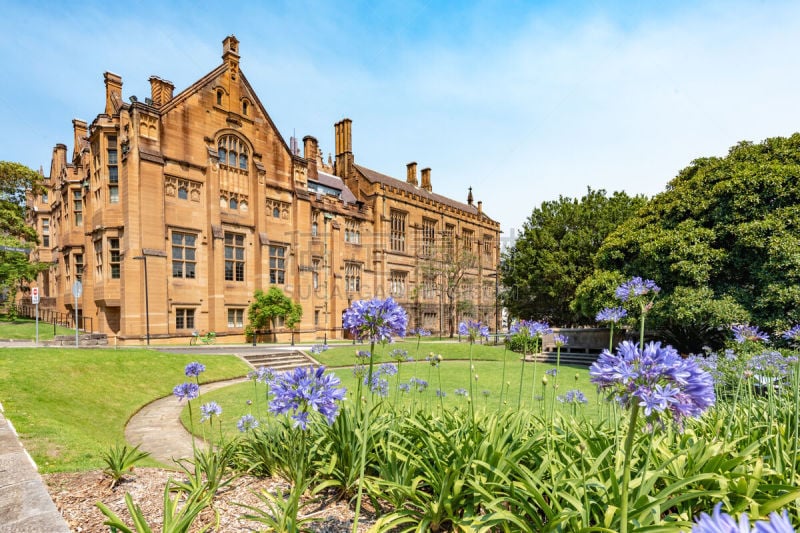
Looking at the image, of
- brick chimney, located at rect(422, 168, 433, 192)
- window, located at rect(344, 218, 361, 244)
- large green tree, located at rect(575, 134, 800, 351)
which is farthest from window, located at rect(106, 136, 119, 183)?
brick chimney, located at rect(422, 168, 433, 192)

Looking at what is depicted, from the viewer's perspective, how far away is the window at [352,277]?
120 ft

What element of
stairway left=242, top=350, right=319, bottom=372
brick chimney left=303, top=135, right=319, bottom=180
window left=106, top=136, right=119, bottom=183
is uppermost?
brick chimney left=303, top=135, right=319, bottom=180

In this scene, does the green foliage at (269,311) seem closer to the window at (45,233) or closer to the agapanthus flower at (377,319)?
the agapanthus flower at (377,319)

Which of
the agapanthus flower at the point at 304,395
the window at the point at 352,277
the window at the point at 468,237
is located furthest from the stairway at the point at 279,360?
the window at the point at 468,237

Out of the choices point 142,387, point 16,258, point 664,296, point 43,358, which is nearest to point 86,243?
point 16,258

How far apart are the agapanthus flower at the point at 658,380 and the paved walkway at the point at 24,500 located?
408 cm

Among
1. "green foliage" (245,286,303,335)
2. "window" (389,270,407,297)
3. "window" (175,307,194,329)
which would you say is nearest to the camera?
"window" (175,307,194,329)

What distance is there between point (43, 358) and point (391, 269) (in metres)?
30.0

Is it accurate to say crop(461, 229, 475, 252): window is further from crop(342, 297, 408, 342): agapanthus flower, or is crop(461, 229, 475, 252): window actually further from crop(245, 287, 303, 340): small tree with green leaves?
crop(342, 297, 408, 342): agapanthus flower

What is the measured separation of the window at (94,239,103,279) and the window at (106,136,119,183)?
424 cm

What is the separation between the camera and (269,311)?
1070 inches

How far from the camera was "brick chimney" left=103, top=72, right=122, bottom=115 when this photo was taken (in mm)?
26203

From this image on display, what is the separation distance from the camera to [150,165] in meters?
23.6

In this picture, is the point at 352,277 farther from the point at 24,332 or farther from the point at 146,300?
the point at 24,332
